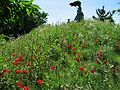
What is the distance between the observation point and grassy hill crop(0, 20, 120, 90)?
1116 cm

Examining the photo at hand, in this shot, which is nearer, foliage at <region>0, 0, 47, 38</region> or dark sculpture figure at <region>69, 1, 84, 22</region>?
foliage at <region>0, 0, 47, 38</region>

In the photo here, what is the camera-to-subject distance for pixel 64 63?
508 inches

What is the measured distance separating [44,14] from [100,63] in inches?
1867

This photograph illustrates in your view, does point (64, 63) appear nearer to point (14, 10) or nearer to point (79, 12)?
point (14, 10)

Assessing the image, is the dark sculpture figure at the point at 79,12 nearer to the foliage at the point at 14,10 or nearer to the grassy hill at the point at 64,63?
the grassy hill at the point at 64,63

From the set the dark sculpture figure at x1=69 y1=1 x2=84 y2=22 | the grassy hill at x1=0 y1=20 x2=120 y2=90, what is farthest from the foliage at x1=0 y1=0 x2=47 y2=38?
the dark sculpture figure at x1=69 y1=1 x2=84 y2=22

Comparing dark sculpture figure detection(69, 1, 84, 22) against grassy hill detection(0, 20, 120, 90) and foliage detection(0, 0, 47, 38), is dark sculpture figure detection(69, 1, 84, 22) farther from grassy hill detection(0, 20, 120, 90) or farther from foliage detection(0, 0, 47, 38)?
foliage detection(0, 0, 47, 38)

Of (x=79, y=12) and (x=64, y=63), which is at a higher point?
(x=79, y=12)

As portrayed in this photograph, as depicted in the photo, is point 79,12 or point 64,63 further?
point 79,12

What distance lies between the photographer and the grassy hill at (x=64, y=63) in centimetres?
1116

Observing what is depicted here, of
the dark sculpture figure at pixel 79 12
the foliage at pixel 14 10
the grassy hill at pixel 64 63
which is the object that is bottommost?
the grassy hill at pixel 64 63

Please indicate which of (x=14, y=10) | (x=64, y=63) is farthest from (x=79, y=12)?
(x=14, y=10)

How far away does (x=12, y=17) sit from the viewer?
6.56 meters

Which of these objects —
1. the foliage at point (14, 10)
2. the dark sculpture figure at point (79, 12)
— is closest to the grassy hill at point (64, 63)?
the foliage at point (14, 10)
